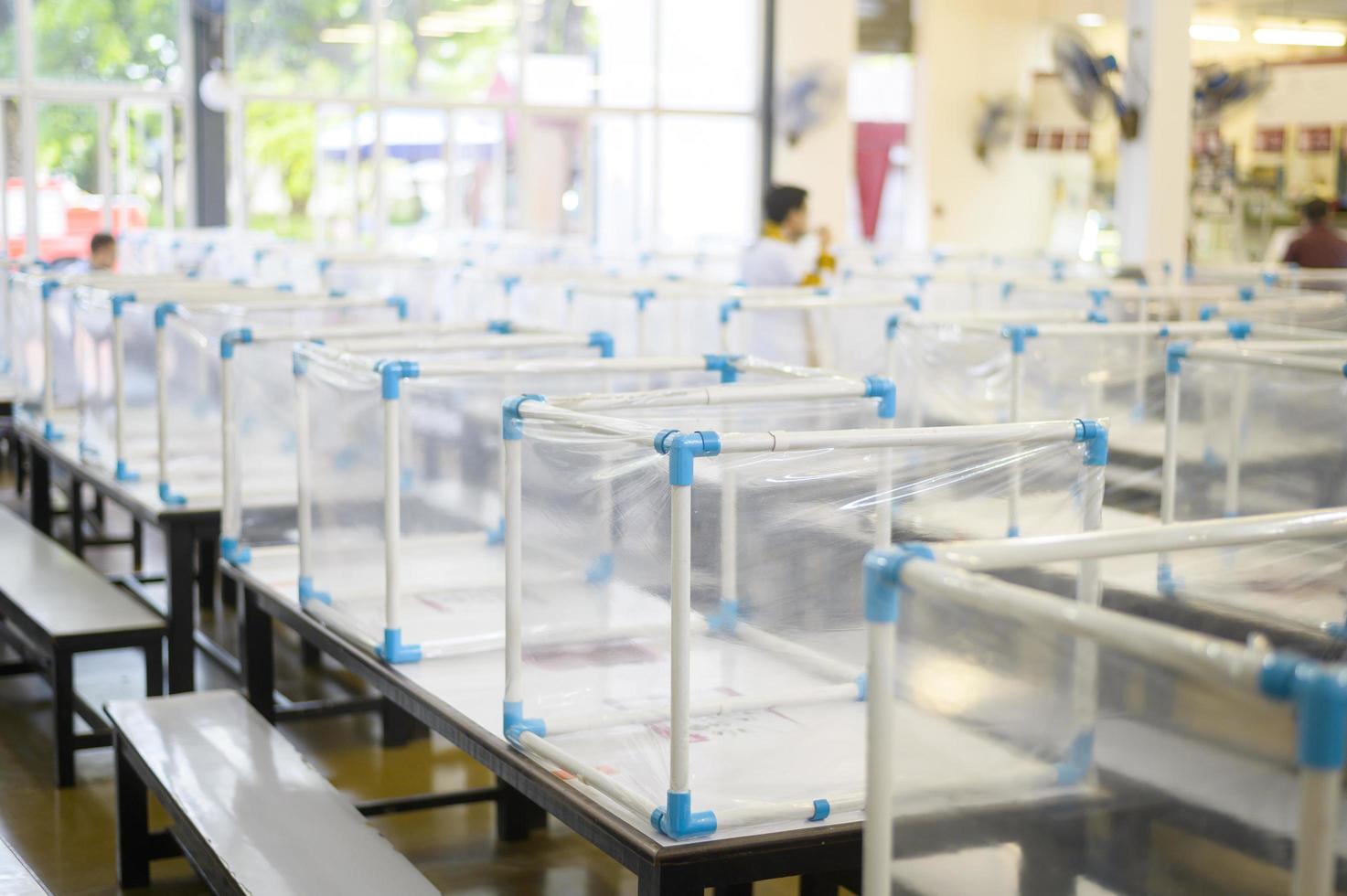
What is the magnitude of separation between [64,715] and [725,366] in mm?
2131

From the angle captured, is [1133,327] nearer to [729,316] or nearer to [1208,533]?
[729,316]

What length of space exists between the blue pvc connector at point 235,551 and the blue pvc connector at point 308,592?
53cm

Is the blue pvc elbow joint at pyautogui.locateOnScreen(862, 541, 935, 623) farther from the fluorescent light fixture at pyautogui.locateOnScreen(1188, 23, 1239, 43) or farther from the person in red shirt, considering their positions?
the fluorescent light fixture at pyautogui.locateOnScreen(1188, 23, 1239, 43)

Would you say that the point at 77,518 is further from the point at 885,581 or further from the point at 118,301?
the point at 885,581

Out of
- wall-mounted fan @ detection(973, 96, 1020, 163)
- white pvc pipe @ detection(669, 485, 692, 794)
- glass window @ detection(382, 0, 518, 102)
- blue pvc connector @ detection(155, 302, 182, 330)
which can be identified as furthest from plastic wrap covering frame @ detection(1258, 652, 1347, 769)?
wall-mounted fan @ detection(973, 96, 1020, 163)

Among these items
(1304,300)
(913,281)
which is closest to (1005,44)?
(913,281)

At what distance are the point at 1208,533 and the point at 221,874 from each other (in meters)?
1.89

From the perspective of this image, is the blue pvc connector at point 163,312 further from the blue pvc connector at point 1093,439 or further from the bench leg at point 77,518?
the blue pvc connector at point 1093,439

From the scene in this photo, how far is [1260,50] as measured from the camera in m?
17.4

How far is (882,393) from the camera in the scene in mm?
2996

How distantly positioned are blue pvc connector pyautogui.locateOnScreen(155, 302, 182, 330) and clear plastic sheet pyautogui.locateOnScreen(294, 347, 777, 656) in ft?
3.66

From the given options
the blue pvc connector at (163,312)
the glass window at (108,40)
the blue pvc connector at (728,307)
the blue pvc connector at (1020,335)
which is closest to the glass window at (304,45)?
the glass window at (108,40)

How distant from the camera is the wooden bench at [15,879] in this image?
3.05 metres

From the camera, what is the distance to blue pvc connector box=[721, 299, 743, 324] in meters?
5.91
